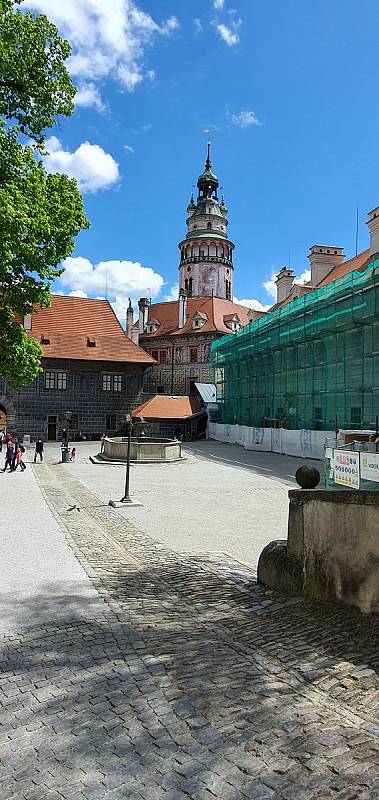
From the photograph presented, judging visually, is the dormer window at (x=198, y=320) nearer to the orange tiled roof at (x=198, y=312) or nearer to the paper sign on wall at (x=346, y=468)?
the orange tiled roof at (x=198, y=312)

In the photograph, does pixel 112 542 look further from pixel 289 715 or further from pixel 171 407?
pixel 171 407

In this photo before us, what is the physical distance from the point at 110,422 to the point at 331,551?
4565 cm

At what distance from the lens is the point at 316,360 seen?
113ft

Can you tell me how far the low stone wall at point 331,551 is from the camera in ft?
20.3

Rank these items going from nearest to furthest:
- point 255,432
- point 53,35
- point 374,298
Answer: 1. point 53,35
2. point 374,298
3. point 255,432

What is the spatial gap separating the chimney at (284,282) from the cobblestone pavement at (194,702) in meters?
44.9

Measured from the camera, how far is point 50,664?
545 cm

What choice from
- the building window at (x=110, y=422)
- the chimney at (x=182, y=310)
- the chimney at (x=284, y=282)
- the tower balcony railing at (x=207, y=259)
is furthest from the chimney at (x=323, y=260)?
the tower balcony railing at (x=207, y=259)

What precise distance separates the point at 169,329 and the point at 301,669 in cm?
6520

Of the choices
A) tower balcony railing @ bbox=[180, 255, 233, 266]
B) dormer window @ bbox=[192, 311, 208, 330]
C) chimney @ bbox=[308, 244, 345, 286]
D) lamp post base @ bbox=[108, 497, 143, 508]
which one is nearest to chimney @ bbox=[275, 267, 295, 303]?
chimney @ bbox=[308, 244, 345, 286]

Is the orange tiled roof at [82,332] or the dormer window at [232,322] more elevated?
the dormer window at [232,322]

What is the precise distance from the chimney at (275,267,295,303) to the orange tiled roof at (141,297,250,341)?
1461cm

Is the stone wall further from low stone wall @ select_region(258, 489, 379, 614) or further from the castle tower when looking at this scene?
low stone wall @ select_region(258, 489, 379, 614)

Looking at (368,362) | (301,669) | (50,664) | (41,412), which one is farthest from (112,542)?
(41,412)
